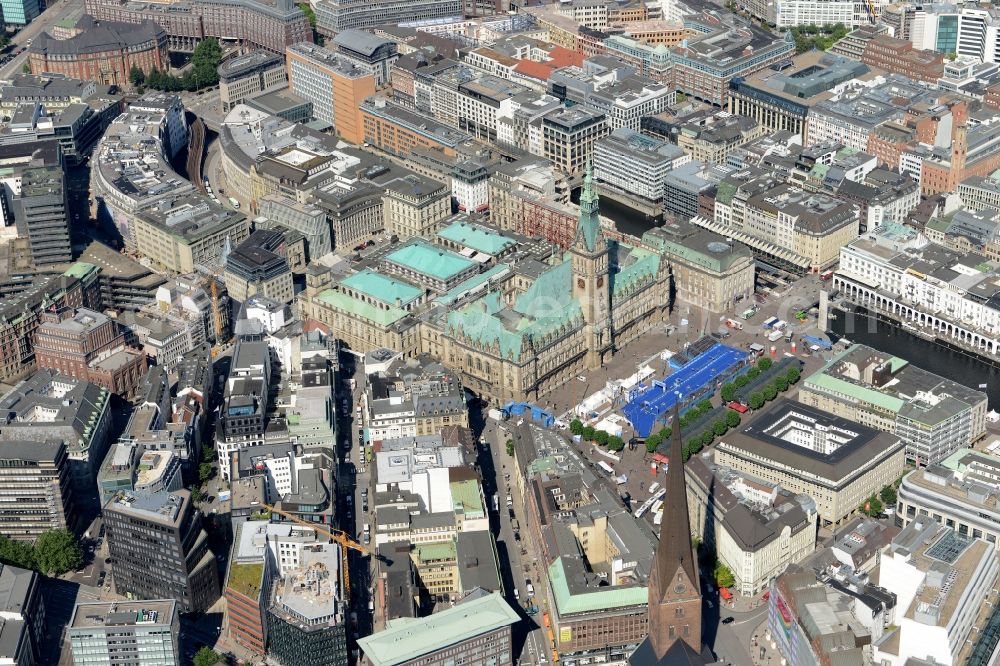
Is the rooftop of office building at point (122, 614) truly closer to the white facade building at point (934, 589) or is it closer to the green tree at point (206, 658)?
the green tree at point (206, 658)

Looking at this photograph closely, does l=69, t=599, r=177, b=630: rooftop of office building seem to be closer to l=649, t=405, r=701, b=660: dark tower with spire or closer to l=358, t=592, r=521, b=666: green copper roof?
l=358, t=592, r=521, b=666: green copper roof

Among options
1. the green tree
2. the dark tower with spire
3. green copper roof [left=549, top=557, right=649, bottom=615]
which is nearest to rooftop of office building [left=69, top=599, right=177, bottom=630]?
the green tree

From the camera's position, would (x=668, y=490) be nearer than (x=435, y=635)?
Yes

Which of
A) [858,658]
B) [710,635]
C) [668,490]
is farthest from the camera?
[710,635]

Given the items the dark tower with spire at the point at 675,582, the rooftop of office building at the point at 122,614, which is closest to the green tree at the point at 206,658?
the rooftop of office building at the point at 122,614

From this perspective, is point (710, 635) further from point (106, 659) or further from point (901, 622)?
point (106, 659)

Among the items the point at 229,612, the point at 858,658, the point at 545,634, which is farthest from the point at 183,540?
the point at 858,658
